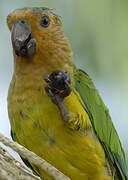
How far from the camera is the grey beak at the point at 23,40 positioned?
539 centimetres

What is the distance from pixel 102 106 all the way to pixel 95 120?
264 mm

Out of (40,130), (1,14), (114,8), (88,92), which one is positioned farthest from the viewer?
(1,14)

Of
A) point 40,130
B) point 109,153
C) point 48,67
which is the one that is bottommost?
point 109,153

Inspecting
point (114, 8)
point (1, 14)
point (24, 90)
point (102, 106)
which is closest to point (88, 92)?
point (102, 106)

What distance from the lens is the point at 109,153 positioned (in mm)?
5672

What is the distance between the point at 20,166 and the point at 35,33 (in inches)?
53.6

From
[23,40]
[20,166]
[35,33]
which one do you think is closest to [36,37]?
[35,33]

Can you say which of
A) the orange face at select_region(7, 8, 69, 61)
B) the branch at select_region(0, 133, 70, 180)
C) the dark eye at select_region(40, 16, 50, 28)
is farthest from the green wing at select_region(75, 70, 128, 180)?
the branch at select_region(0, 133, 70, 180)

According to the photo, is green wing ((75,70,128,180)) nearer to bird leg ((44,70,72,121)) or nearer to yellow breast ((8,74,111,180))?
yellow breast ((8,74,111,180))

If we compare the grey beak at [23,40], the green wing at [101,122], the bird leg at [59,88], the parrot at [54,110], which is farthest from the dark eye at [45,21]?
the bird leg at [59,88]

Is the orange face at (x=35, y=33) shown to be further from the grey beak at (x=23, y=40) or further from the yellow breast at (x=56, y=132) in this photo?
the yellow breast at (x=56, y=132)

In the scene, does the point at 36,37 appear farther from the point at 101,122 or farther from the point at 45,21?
the point at 101,122

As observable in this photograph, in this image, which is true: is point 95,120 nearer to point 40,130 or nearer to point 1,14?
point 40,130

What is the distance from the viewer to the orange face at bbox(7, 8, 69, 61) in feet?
17.8
